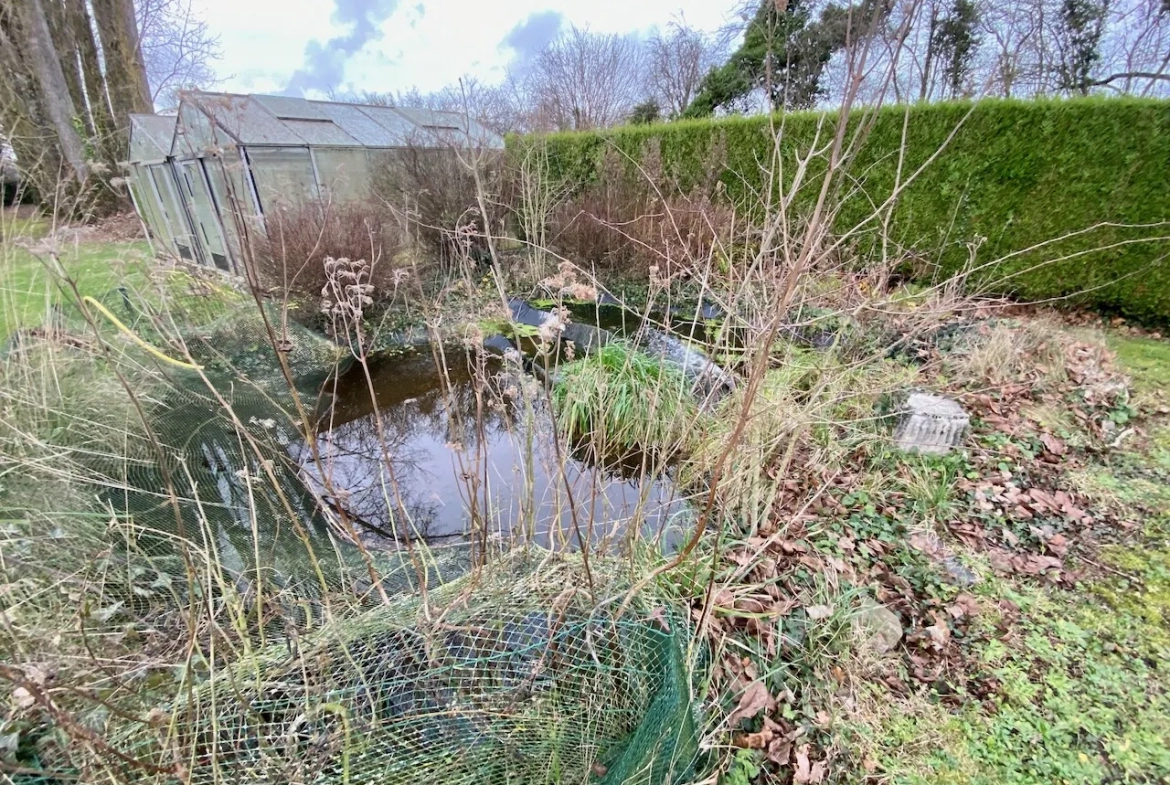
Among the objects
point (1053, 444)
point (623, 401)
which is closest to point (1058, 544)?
point (1053, 444)

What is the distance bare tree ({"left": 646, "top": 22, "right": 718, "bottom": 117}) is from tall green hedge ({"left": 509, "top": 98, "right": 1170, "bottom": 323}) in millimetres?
11936

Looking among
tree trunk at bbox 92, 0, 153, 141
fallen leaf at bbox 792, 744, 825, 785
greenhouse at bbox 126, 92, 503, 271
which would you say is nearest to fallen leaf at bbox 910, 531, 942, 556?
fallen leaf at bbox 792, 744, 825, 785

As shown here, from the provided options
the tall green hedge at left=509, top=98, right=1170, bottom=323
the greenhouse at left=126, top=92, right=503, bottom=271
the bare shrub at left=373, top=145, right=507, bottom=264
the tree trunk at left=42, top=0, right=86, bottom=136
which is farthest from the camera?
the tree trunk at left=42, top=0, right=86, bottom=136

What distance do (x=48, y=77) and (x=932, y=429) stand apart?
17.6 m

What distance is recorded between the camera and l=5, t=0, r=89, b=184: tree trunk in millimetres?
10094

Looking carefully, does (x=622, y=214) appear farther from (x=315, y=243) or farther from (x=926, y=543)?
(x=926, y=543)

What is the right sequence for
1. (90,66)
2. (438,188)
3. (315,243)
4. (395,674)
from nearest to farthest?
(395,674), (315,243), (438,188), (90,66)

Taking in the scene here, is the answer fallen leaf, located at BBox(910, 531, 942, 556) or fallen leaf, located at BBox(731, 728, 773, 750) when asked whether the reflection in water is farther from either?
fallen leaf, located at BBox(910, 531, 942, 556)

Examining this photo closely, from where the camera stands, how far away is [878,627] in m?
2.14

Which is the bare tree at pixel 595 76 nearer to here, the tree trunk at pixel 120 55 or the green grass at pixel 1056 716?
the tree trunk at pixel 120 55

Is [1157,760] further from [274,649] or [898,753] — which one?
[274,649]

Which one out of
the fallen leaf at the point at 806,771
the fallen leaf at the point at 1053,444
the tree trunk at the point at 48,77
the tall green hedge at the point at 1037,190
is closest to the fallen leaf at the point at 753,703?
the fallen leaf at the point at 806,771

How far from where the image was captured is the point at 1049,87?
14.1 meters

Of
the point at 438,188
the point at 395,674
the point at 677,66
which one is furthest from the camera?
the point at 677,66
